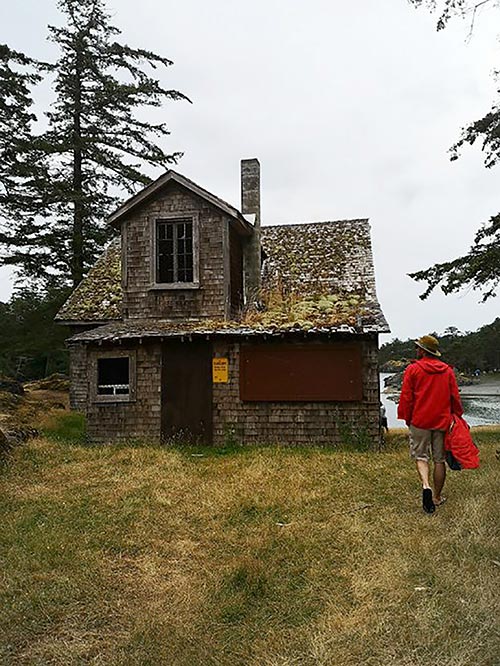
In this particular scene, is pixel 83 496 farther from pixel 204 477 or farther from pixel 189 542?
pixel 189 542

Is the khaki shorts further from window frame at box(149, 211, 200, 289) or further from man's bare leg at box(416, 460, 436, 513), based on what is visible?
window frame at box(149, 211, 200, 289)

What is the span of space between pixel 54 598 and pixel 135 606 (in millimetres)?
722

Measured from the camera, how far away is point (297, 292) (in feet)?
49.2

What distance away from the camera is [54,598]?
4.80 metres

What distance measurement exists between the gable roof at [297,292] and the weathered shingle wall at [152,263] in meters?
0.38

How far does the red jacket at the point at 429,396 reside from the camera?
6863 millimetres

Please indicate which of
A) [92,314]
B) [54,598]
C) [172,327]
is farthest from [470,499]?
[92,314]

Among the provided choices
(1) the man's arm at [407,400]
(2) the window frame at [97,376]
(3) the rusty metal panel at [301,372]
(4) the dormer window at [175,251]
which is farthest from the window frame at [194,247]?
(1) the man's arm at [407,400]

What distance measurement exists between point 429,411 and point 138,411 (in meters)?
8.07

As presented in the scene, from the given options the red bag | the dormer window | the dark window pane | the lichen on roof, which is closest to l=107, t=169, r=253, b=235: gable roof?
the dormer window

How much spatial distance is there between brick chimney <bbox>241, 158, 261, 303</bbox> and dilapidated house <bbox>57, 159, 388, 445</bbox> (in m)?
0.04

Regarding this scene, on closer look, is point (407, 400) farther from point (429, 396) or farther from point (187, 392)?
point (187, 392)

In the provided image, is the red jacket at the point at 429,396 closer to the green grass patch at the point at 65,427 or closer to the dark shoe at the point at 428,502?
the dark shoe at the point at 428,502

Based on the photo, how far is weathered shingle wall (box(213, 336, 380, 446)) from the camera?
1245cm
